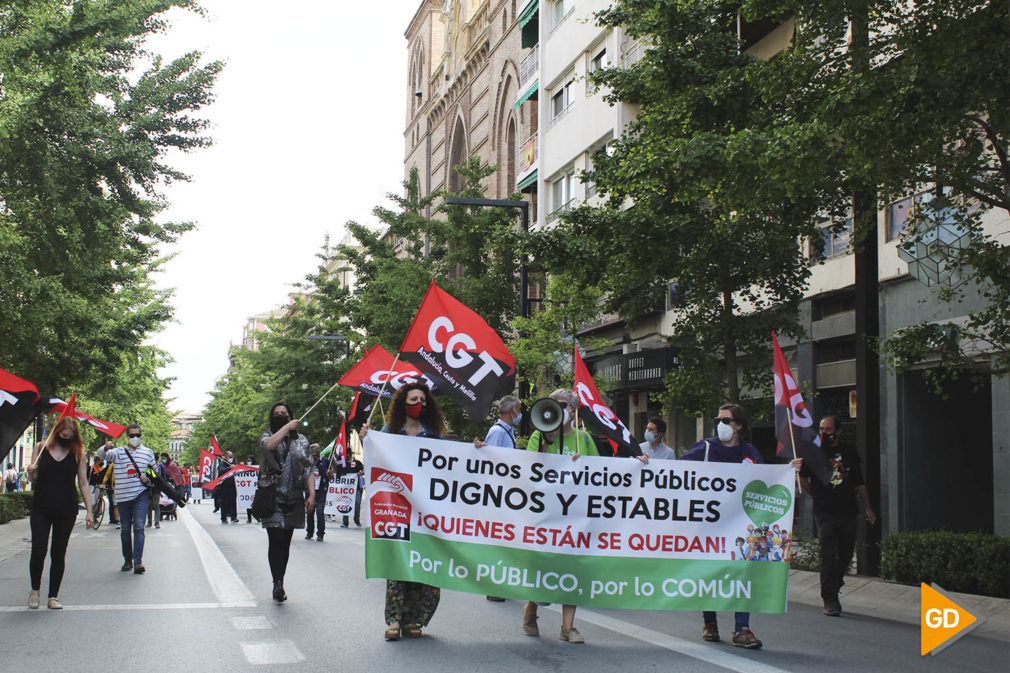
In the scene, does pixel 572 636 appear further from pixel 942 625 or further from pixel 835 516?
pixel 835 516

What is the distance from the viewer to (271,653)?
25.3ft

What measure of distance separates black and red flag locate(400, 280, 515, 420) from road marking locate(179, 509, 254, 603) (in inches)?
109

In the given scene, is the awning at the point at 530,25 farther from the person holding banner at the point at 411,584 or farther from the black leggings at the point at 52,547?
the person holding banner at the point at 411,584

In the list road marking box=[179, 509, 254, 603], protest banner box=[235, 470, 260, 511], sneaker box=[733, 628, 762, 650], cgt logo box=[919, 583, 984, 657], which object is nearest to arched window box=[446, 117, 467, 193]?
protest banner box=[235, 470, 260, 511]

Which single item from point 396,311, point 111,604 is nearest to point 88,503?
point 111,604

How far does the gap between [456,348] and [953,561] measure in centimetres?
556

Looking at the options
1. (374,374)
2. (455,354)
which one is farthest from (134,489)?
(455,354)

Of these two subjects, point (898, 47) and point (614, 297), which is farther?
point (614, 297)

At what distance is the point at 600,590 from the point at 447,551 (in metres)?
1.06

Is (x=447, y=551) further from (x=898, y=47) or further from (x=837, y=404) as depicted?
(x=837, y=404)

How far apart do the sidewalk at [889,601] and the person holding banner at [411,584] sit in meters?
4.28

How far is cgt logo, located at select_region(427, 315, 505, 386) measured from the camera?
398 inches

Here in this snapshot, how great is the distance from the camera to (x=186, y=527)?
86.4ft

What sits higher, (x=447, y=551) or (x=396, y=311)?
(x=396, y=311)
